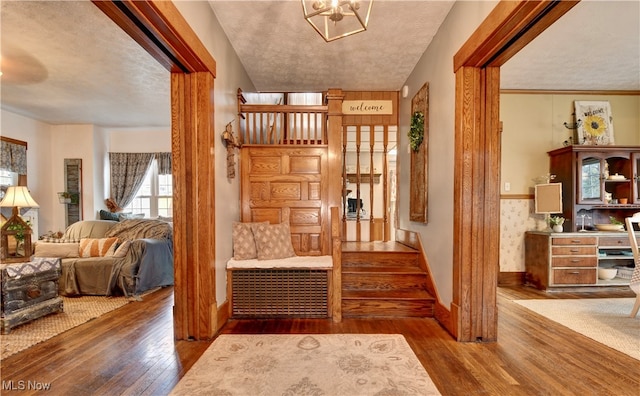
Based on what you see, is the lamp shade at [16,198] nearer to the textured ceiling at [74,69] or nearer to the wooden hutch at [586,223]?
the textured ceiling at [74,69]

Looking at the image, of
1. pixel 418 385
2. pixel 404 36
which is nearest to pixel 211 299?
pixel 418 385

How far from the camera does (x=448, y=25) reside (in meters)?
2.71

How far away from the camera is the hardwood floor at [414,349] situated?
5.98ft

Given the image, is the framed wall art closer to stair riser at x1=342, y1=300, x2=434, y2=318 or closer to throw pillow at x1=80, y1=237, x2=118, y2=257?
stair riser at x1=342, y1=300, x2=434, y2=318

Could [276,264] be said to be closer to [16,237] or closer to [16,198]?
[16,237]

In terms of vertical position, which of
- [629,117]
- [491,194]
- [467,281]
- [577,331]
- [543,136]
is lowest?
[577,331]

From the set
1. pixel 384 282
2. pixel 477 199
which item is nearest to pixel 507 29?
pixel 477 199

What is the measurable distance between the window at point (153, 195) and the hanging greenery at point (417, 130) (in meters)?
5.91

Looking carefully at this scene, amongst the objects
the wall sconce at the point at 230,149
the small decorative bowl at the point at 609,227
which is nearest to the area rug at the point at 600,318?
the small decorative bowl at the point at 609,227

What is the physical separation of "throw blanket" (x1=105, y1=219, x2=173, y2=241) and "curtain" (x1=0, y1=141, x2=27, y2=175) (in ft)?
9.23

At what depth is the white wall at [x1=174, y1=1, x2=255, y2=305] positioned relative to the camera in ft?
8.11

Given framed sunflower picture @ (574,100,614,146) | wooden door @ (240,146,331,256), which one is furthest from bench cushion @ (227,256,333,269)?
framed sunflower picture @ (574,100,614,146)

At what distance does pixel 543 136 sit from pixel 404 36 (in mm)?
2955

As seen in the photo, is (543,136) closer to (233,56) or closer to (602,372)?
(602,372)
